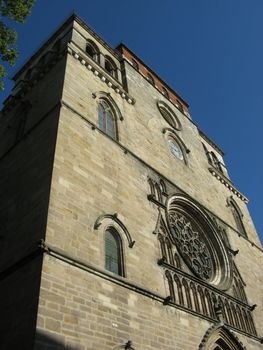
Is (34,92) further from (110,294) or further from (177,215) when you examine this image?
(110,294)

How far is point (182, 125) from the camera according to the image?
1867cm

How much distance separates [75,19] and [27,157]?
25.6 feet

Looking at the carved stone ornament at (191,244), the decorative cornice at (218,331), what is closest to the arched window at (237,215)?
the carved stone ornament at (191,244)

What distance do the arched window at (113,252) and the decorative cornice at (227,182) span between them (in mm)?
9872

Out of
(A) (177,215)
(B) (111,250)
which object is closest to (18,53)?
(B) (111,250)

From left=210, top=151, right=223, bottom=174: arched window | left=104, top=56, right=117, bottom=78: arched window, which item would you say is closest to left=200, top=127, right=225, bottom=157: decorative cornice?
left=210, top=151, right=223, bottom=174: arched window

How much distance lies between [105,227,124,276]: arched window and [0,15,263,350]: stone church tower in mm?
41

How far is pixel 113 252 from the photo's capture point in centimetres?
894

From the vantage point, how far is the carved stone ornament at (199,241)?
12398 mm

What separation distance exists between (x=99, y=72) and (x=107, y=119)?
221 centimetres

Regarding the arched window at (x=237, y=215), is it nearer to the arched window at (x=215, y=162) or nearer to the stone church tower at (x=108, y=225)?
the stone church tower at (x=108, y=225)

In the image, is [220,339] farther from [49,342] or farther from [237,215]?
[237,215]

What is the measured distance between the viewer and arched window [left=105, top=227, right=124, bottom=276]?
340 inches

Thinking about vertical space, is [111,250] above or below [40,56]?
below
